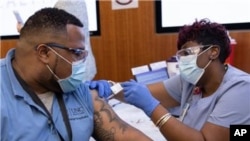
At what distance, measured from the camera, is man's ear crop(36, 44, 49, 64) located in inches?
47.9

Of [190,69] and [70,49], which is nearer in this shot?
[70,49]

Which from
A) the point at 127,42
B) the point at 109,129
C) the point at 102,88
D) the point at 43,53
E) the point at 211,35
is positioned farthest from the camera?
the point at 127,42

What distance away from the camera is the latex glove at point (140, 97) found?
1.50 meters

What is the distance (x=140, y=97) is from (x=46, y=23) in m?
0.57

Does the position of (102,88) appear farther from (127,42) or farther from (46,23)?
(127,42)

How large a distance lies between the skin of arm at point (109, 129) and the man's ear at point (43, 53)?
285 mm

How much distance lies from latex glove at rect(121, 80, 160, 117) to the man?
0.19 m

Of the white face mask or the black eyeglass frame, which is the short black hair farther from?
the white face mask

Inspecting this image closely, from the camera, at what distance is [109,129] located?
4.43ft

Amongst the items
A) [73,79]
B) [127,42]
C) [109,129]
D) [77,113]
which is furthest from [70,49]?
[127,42]

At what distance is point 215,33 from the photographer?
5.09ft

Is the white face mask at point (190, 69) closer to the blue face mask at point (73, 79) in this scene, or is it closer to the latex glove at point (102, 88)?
the latex glove at point (102, 88)

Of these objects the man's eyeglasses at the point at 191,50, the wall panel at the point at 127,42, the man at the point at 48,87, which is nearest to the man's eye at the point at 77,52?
the man at the point at 48,87

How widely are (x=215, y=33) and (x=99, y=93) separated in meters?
0.62
